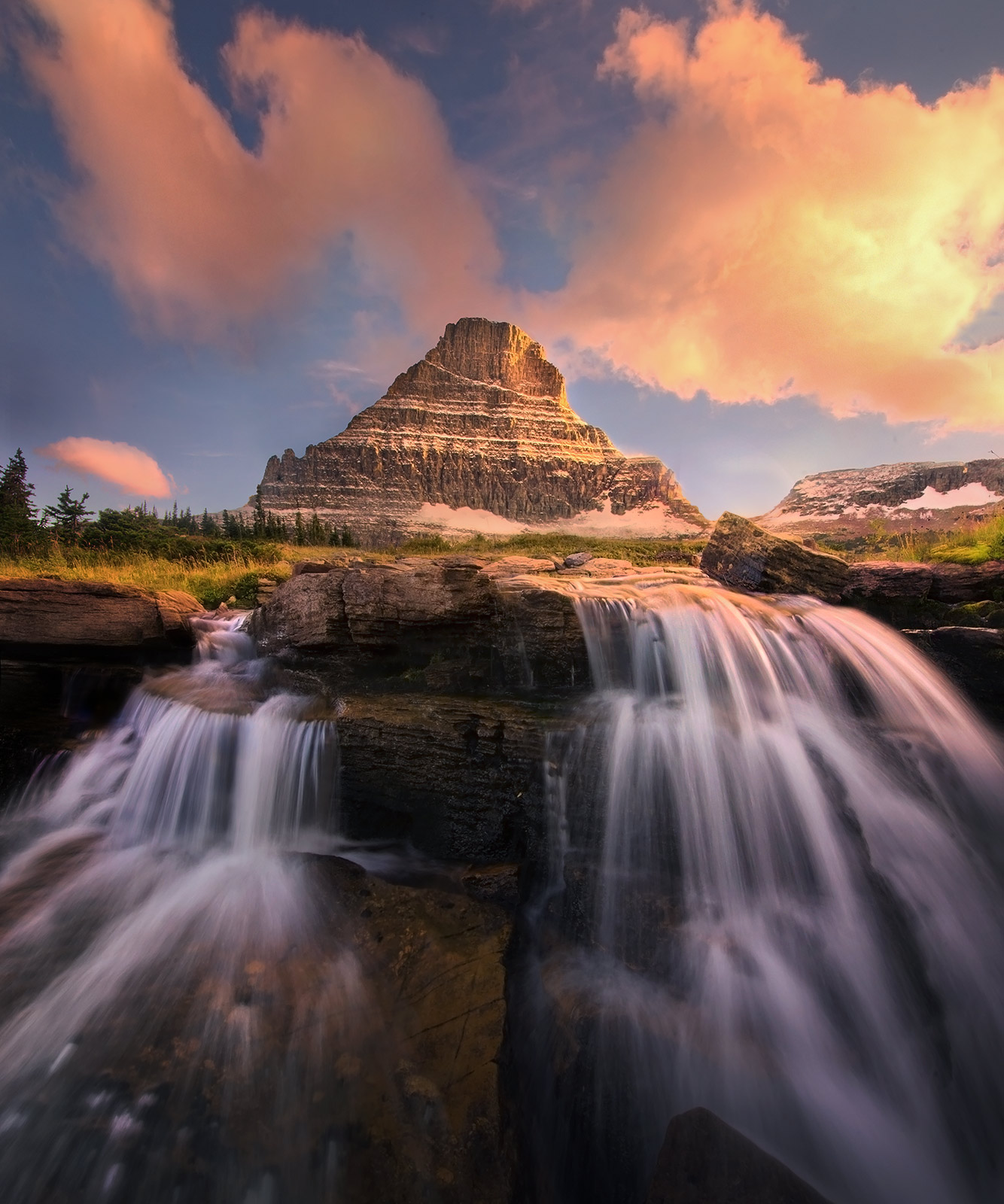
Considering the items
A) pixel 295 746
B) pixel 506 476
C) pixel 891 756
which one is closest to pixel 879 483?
pixel 891 756

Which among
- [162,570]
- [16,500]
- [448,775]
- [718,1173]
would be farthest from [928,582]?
[16,500]

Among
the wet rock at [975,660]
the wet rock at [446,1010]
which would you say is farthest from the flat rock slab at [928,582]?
the wet rock at [446,1010]

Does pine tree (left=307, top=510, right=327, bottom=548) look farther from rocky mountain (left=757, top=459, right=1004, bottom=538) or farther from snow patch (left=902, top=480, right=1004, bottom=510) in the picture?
snow patch (left=902, top=480, right=1004, bottom=510)

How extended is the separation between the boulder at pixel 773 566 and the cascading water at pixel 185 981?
8.44 metres

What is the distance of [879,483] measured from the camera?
2436 inches

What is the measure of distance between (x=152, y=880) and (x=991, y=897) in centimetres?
870

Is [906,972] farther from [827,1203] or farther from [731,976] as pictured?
[827,1203]

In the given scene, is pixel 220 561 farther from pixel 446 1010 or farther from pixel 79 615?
pixel 446 1010

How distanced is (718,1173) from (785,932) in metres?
2.41

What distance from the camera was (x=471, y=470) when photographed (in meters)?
140

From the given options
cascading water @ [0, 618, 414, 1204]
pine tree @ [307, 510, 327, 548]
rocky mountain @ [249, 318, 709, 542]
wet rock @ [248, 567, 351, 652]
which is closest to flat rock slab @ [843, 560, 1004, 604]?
wet rock @ [248, 567, 351, 652]

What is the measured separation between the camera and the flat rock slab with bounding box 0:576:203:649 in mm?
7629

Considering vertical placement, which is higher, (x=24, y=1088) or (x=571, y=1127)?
(x=24, y=1088)

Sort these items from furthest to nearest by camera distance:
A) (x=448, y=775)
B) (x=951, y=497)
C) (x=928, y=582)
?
1. (x=951, y=497)
2. (x=928, y=582)
3. (x=448, y=775)
